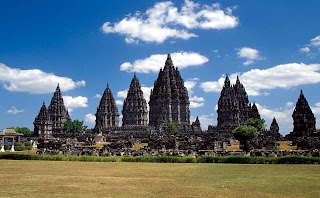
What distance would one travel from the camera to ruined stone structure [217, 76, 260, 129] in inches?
4510

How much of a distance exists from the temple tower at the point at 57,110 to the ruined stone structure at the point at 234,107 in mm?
57497

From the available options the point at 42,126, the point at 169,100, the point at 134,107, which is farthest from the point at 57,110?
the point at 169,100

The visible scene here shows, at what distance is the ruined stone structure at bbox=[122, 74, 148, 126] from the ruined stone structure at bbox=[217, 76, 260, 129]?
26.9m

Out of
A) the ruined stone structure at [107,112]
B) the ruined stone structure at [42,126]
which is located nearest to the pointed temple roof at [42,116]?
the ruined stone structure at [42,126]

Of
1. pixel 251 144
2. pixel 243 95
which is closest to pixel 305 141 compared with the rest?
pixel 251 144

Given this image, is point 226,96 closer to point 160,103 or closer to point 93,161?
point 160,103

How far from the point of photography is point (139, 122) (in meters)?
127

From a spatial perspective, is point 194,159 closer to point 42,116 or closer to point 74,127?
point 42,116

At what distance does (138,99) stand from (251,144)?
78624 millimetres

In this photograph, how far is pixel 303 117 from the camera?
71.8 m

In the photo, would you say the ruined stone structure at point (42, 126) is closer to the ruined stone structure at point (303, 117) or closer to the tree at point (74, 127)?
the tree at point (74, 127)

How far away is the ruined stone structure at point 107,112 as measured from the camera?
436ft

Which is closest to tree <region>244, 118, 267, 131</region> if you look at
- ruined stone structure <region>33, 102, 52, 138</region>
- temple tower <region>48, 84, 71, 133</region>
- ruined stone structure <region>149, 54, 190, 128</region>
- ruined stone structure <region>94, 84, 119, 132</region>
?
ruined stone structure <region>149, 54, 190, 128</region>

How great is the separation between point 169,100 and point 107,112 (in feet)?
90.0
